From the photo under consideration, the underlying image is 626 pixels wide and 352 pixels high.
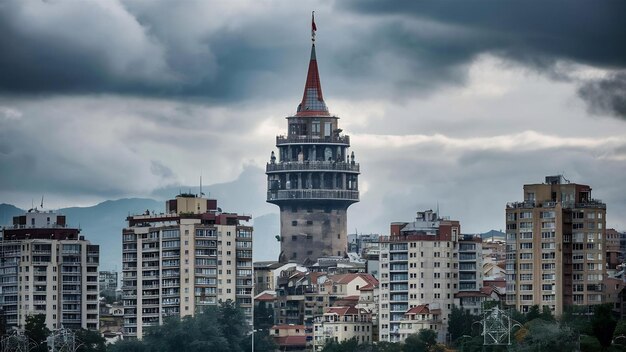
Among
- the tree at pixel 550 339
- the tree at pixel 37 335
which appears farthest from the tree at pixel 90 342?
the tree at pixel 550 339

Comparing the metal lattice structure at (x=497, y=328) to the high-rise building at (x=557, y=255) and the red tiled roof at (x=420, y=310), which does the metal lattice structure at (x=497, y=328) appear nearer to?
the high-rise building at (x=557, y=255)

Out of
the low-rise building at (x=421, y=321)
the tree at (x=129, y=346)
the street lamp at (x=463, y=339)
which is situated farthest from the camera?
the low-rise building at (x=421, y=321)

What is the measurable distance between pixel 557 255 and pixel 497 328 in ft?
54.6

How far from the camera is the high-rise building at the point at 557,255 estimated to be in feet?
612

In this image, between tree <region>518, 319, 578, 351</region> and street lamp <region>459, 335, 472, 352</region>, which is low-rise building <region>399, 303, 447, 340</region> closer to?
street lamp <region>459, 335, 472, 352</region>

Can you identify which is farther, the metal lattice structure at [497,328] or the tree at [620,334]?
A: the metal lattice structure at [497,328]

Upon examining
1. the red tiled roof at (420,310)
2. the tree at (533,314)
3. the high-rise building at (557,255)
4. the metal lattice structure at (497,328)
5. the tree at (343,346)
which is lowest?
the tree at (343,346)

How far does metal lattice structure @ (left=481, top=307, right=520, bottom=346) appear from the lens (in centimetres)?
16912

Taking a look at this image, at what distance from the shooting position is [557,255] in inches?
7357

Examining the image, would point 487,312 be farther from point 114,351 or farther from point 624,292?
point 114,351

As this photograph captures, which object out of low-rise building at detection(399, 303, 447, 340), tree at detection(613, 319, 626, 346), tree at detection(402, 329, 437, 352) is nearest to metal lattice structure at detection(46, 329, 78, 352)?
tree at detection(402, 329, 437, 352)

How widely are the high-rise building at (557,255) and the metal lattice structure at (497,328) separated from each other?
10229 mm

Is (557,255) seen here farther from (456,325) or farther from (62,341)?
(62,341)

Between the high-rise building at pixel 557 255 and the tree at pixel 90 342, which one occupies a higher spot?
the high-rise building at pixel 557 255
